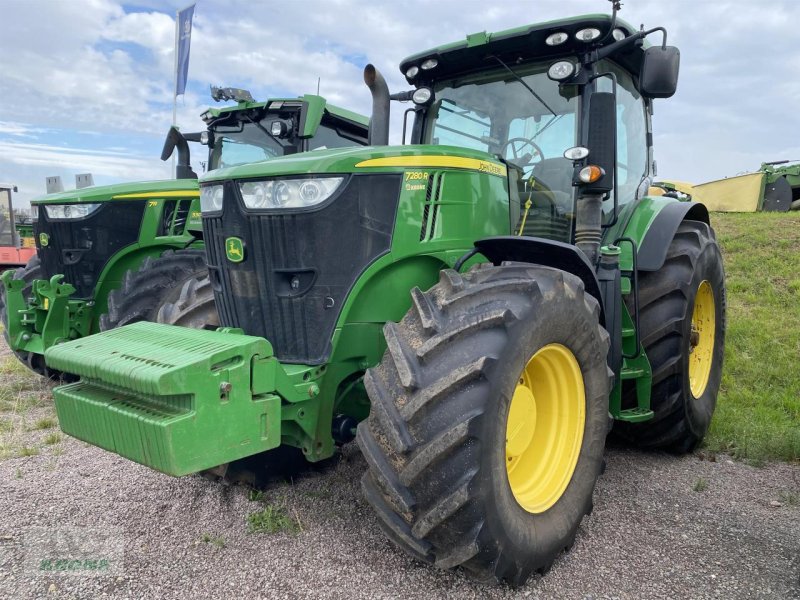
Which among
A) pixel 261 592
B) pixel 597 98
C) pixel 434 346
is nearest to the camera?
pixel 434 346

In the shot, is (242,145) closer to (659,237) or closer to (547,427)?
(659,237)

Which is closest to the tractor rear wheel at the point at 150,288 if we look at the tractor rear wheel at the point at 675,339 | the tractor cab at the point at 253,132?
the tractor cab at the point at 253,132

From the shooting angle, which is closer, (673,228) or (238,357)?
(238,357)

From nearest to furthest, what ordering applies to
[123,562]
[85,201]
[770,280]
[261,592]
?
[261,592], [123,562], [85,201], [770,280]

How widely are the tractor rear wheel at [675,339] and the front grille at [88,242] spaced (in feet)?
13.6

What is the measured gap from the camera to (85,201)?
17.2ft

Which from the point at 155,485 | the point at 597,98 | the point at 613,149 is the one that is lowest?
the point at 155,485

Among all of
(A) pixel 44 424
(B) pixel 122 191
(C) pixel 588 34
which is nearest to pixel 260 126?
(B) pixel 122 191

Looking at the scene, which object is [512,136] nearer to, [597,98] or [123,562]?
[597,98]

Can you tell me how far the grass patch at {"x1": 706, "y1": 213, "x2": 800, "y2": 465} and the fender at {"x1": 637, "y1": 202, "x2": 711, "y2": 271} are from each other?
1.38 m

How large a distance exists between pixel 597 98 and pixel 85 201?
13.7 feet

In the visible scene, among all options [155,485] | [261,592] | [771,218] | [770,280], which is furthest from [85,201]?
[771,218]

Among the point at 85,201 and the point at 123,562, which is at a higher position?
the point at 85,201

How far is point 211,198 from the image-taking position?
2801 millimetres
